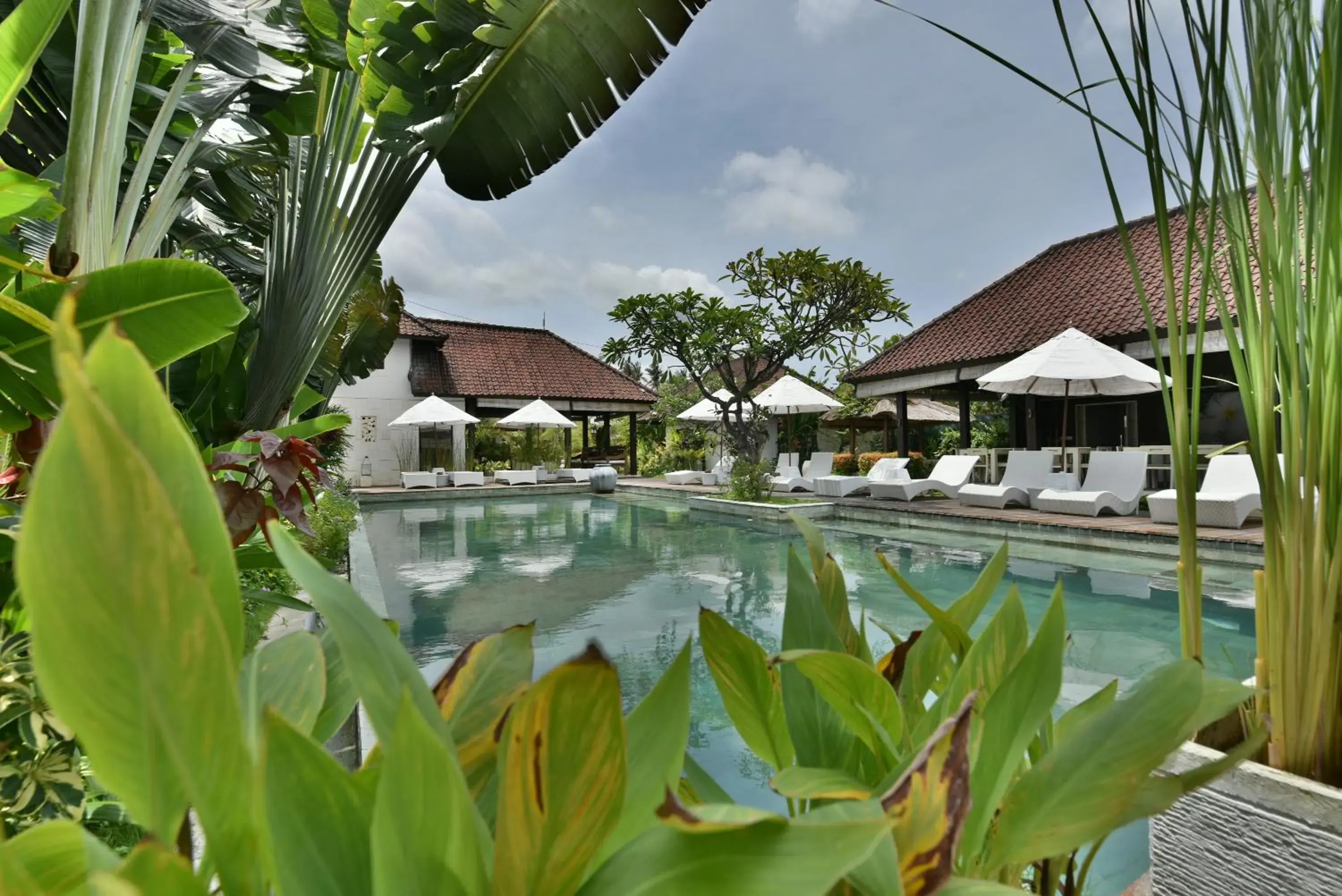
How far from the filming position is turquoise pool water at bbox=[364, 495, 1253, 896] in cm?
390

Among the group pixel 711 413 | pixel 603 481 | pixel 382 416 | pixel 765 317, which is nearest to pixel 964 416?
pixel 765 317

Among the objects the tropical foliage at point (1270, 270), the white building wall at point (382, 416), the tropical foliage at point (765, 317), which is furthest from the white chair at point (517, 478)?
the tropical foliage at point (1270, 270)

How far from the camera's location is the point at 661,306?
1409cm

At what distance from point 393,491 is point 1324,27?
19.0m

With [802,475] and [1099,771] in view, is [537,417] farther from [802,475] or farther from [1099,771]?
[1099,771]

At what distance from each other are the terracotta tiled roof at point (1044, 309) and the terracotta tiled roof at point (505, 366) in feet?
37.7

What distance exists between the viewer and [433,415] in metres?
19.5

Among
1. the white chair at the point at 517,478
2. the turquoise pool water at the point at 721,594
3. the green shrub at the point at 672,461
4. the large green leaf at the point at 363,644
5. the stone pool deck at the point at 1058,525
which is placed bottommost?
the turquoise pool water at the point at 721,594

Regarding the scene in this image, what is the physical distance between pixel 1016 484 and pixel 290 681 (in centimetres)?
Answer: 1275

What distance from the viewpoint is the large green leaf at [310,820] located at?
327 mm

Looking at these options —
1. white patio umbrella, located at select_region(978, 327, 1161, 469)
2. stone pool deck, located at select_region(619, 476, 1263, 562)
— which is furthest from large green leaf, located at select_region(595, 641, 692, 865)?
white patio umbrella, located at select_region(978, 327, 1161, 469)

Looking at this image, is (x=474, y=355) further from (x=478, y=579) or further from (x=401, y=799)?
(x=401, y=799)

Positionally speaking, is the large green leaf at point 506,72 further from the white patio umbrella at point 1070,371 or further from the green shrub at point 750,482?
the green shrub at point 750,482

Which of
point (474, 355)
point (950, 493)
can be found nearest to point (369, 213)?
point (950, 493)
